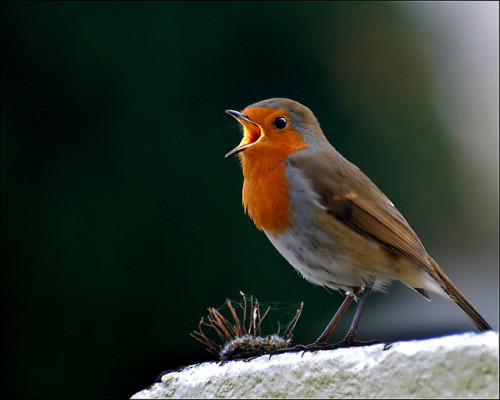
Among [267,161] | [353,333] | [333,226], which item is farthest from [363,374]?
[267,161]

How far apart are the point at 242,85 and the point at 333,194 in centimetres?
309

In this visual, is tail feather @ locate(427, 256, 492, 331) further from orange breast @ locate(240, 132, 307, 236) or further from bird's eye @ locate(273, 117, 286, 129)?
bird's eye @ locate(273, 117, 286, 129)

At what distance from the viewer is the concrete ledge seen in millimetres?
1713

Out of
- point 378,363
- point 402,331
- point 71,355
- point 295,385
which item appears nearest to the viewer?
point 378,363

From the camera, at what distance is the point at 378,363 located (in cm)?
189

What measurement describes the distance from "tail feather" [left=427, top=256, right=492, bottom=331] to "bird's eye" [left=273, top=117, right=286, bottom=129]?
890 mm

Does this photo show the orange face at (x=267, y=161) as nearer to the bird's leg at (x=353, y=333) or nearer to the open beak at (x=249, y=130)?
the open beak at (x=249, y=130)

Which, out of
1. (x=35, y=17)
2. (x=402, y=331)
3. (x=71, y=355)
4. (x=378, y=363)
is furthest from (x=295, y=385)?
(x=35, y=17)

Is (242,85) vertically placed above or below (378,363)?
above

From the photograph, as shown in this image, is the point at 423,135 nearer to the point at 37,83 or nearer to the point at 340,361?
the point at 37,83

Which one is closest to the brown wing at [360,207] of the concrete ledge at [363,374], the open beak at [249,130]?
the open beak at [249,130]

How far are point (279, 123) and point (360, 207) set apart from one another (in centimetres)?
53

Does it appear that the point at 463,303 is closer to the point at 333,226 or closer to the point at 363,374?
the point at 333,226

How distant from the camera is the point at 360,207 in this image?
8.73 ft
